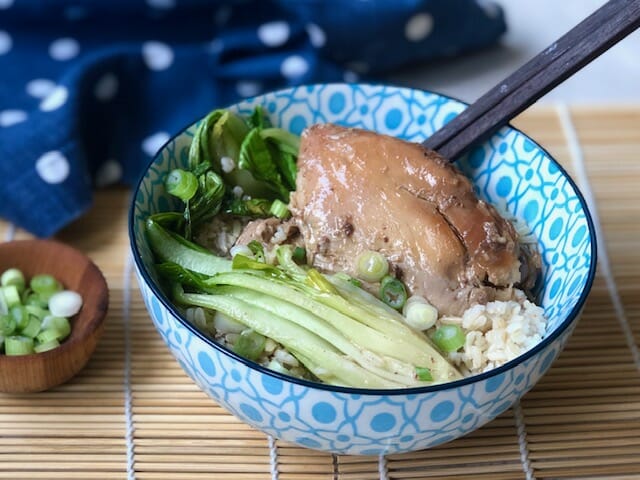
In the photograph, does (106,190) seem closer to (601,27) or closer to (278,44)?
(278,44)

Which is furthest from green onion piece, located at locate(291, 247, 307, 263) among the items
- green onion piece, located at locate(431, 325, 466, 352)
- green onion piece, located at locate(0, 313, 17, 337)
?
green onion piece, located at locate(0, 313, 17, 337)

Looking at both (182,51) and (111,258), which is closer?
(111,258)

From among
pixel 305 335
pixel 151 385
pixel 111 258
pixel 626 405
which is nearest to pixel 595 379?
pixel 626 405

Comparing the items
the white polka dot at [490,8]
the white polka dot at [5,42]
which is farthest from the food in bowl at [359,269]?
the white polka dot at [490,8]

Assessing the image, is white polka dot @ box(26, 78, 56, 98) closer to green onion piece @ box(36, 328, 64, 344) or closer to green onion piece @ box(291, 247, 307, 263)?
green onion piece @ box(36, 328, 64, 344)

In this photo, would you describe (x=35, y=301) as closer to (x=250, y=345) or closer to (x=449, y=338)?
(x=250, y=345)

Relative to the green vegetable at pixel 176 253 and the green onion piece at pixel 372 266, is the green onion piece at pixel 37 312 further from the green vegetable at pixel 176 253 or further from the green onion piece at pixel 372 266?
the green onion piece at pixel 372 266

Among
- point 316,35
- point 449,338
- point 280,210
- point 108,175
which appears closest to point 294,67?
point 316,35

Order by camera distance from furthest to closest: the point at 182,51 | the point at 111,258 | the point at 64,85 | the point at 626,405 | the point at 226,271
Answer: the point at 182,51
the point at 64,85
the point at 111,258
the point at 626,405
the point at 226,271
